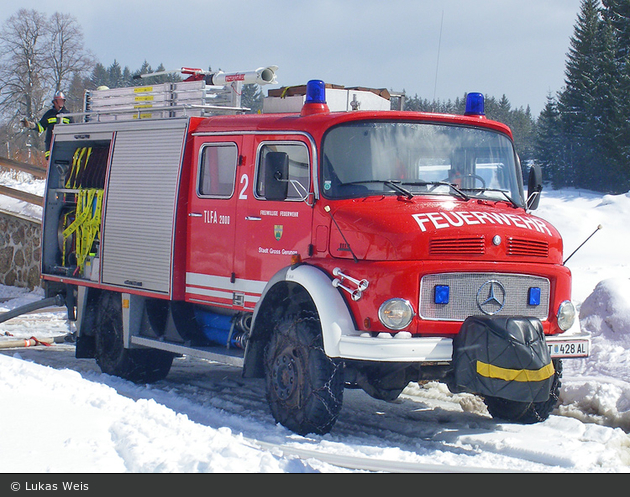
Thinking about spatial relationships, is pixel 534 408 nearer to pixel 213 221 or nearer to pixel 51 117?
pixel 213 221

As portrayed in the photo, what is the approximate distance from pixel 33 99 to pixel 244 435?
54.2m

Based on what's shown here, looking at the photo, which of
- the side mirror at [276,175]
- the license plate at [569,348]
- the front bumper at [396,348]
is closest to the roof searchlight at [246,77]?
the side mirror at [276,175]

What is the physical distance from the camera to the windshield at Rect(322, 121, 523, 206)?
259 inches

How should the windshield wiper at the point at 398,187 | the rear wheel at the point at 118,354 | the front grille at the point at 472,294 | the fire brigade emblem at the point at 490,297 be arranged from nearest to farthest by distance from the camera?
the front grille at the point at 472,294
the fire brigade emblem at the point at 490,297
the windshield wiper at the point at 398,187
the rear wheel at the point at 118,354

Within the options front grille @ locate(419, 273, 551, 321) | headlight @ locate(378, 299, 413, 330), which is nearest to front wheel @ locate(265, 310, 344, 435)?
headlight @ locate(378, 299, 413, 330)

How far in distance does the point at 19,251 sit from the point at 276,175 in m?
10.6

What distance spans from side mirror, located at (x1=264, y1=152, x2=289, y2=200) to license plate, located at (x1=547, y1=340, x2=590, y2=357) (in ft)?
8.08

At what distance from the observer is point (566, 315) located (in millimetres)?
6559

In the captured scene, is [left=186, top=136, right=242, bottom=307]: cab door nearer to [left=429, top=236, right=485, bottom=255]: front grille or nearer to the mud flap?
[left=429, top=236, right=485, bottom=255]: front grille

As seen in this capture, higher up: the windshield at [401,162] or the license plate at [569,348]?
the windshield at [401,162]

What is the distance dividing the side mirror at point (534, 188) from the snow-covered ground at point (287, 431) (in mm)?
1768

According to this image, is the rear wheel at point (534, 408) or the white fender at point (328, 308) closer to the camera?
the white fender at point (328, 308)

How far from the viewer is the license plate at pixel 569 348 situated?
6.31 metres

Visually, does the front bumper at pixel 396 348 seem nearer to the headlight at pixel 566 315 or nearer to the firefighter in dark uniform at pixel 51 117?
the headlight at pixel 566 315
